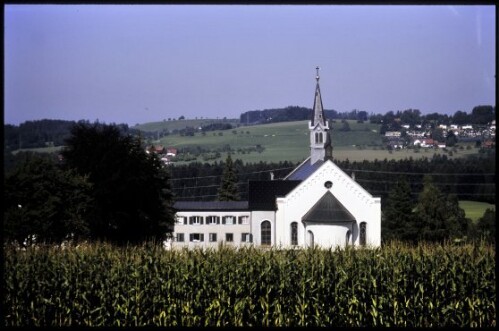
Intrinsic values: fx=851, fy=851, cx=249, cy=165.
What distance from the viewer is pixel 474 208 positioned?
200ft

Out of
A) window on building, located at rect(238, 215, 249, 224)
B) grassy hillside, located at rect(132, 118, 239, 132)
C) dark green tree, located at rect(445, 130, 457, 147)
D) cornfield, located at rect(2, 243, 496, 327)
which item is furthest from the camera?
window on building, located at rect(238, 215, 249, 224)

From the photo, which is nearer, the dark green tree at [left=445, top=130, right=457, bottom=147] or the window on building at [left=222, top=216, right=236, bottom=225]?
the dark green tree at [left=445, top=130, right=457, bottom=147]

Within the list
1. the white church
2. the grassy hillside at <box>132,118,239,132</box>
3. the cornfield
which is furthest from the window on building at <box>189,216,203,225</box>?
the cornfield

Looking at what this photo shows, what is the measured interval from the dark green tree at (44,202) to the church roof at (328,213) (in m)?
32.7

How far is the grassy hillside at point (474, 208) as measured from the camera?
5967cm

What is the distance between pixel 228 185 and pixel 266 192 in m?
13.1

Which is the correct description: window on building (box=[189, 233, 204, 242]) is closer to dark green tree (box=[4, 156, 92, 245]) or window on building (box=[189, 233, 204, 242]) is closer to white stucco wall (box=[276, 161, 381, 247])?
white stucco wall (box=[276, 161, 381, 247])

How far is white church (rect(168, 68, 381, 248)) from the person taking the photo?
64.9 metres

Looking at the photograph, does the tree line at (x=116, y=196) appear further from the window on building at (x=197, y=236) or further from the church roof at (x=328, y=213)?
the window on building at (x=197, y=236)

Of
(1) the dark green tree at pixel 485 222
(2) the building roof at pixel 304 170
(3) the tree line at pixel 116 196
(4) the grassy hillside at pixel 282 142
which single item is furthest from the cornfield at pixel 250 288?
(4) the grassy hillside at pixel 282 142

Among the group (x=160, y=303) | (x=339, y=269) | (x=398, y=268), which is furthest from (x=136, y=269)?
(x=398, y=268)

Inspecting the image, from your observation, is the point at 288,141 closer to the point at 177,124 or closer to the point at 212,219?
the point at 177,124

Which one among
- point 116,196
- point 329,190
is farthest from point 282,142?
point 116,196

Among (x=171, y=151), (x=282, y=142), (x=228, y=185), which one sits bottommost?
(x=228, y=185)
